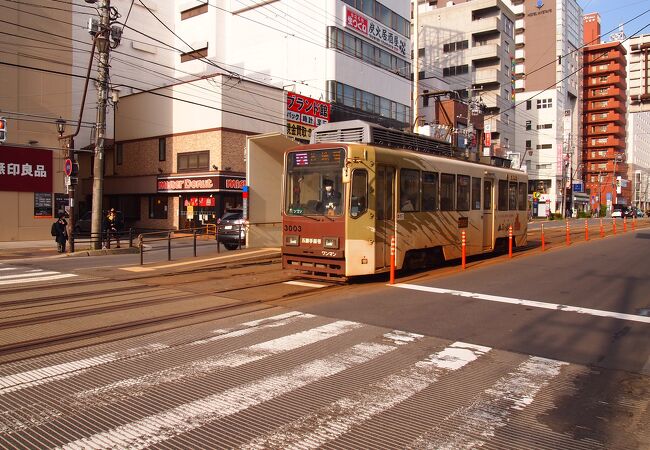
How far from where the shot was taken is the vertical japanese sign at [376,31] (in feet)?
126

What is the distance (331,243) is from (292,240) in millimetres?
1120

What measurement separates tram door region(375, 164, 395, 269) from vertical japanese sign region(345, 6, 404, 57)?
29.8m

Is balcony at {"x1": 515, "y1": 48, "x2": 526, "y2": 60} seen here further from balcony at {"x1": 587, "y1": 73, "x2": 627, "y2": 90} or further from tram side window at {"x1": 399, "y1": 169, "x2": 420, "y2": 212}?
tram side window at {"x1": 399, "y1": 169, "x2": 420, "y2": 212}

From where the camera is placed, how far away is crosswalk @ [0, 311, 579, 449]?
384 centimetres

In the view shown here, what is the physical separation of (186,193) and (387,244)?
80.4ft

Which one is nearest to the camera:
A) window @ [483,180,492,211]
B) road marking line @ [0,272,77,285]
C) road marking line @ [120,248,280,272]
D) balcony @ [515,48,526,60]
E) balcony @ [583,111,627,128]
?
road marking line @ [0,272,77,285]

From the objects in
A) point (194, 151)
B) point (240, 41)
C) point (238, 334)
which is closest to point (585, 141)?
point (240, 41)


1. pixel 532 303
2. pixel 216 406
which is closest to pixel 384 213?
pixel 532 303

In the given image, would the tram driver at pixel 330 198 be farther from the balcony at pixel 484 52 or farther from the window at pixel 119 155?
the balcony at pixel 484 52

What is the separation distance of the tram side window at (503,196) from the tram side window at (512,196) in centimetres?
33

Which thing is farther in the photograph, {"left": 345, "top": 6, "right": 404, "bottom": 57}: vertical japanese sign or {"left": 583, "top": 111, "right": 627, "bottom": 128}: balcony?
{"left": 583, "top": 111, "right": 627, "bottom": 128}: balcony

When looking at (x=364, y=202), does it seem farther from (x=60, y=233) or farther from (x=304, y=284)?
(x=60, y=233)

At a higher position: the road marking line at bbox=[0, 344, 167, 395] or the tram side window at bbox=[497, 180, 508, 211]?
the tram side window at bbox=[497, 180, 508, 211]

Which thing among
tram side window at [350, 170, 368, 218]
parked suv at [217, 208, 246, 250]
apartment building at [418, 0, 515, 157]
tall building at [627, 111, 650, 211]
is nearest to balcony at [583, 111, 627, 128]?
tall building at [627, 111, 650, 211]
